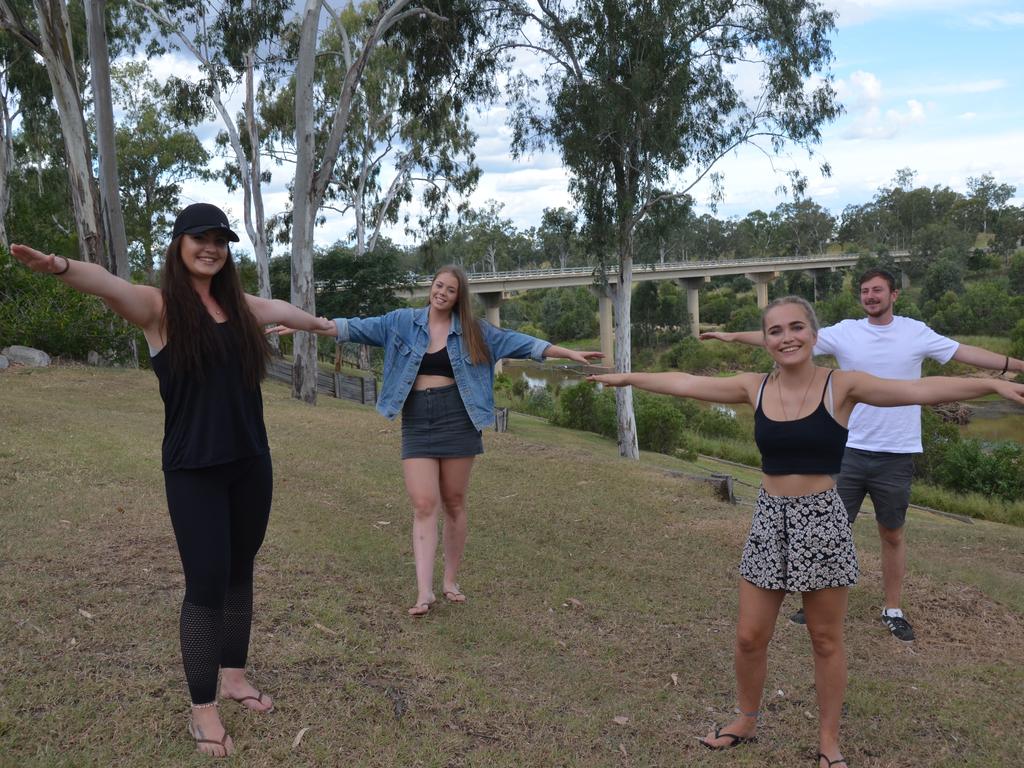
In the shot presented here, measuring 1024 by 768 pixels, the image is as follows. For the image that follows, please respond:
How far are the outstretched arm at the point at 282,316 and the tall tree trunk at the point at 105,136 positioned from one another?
523 inches

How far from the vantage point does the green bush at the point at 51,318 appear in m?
15.5

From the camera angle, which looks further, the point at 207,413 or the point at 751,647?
the point at 751,647

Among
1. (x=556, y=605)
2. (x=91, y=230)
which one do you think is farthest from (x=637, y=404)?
(x=556, y=605)

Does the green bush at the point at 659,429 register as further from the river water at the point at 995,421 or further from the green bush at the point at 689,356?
the green bush at the point at 689,356

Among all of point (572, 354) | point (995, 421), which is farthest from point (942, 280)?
point (572, 354)

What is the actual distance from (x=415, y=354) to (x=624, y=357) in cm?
1451

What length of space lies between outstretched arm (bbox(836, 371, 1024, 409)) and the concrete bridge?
103ft

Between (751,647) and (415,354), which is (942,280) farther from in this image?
(751,647)

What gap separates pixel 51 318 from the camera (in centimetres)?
1560

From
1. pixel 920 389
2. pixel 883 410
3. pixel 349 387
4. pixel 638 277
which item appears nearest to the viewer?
pixel 920 389

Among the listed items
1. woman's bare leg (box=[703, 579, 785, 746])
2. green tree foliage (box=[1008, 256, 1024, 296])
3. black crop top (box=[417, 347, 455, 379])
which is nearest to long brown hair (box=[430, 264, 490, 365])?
black crop top (box=[417, 347, 455, 379])

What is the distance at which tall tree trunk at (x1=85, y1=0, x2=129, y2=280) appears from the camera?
15523 millimetres

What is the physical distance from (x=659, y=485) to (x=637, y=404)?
15.5m

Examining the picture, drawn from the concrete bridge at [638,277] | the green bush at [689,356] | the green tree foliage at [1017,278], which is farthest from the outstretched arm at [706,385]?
the green tree foliage at [1017,278]
